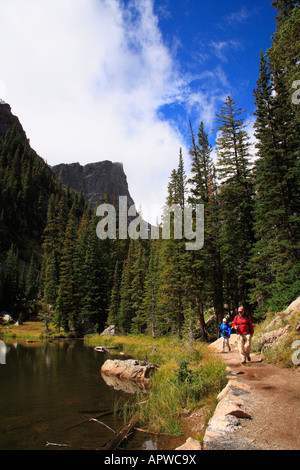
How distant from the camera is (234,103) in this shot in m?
27.2

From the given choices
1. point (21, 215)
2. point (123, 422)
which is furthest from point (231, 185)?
point (21, 215)

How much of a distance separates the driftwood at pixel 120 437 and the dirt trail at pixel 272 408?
3.09 metres

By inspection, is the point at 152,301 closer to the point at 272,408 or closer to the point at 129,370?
the point at 129,370

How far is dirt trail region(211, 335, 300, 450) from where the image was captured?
186 inches

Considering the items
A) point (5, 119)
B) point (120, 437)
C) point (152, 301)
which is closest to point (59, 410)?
point (120, 437)

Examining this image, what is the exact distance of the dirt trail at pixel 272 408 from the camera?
15.5ft

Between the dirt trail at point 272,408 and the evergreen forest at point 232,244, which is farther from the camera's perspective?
the evergreen forest at point 232,244

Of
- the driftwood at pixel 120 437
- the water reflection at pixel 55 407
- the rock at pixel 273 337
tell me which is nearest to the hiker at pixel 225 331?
the rock at pixel 273 337

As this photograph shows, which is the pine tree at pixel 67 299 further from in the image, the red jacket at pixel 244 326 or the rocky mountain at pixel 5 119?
the rocky mountain at pixel 5 119

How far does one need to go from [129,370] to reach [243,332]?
25.0 feet

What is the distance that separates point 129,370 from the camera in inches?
604

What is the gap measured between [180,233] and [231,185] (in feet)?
22.5

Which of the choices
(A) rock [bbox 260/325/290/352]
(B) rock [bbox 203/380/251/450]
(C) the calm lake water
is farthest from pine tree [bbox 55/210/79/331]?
(B) rock [bbox 203/380/251/450]
